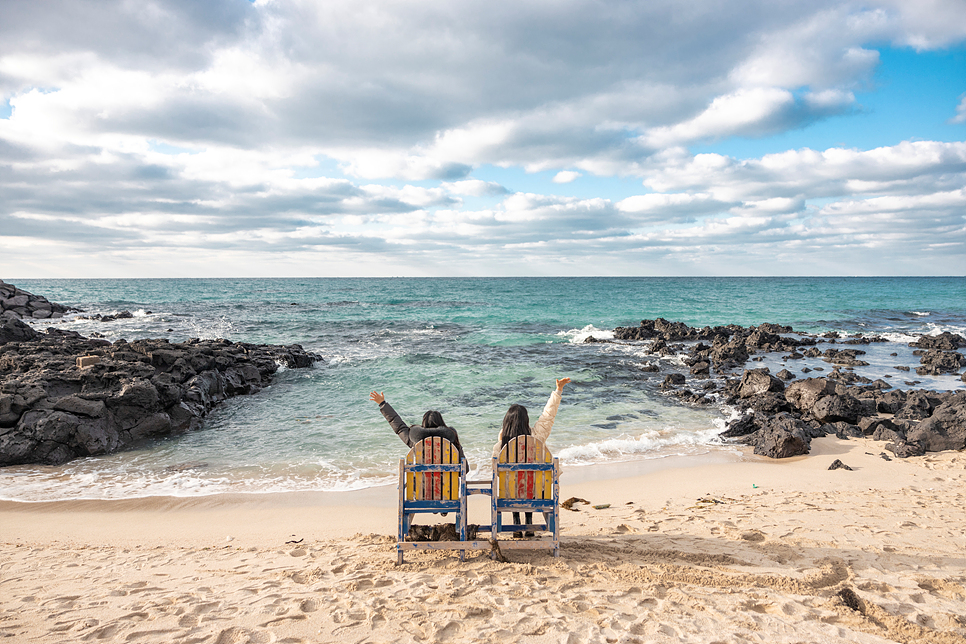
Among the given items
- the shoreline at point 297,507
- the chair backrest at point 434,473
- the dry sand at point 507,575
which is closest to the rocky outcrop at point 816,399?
the shoreline at point 297,507

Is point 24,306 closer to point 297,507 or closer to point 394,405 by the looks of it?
point 394,405

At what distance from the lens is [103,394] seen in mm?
11898

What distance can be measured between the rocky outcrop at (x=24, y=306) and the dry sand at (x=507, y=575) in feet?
138

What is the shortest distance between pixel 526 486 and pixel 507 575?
90 centimetres

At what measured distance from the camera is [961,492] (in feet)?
25.6

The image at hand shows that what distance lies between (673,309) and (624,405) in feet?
132

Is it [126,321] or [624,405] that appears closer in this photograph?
[624,405]

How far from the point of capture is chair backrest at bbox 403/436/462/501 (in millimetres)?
5266

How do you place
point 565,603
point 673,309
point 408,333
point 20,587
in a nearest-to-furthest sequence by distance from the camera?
point 565,603 < point 20,587 < point 408,333 < point 673,309

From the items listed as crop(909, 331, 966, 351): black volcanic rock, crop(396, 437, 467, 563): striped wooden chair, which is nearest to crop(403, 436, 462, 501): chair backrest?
crop(396, 437, 467, 563): striped wooden chair

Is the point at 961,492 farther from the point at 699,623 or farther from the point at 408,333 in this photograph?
the point at 408,333

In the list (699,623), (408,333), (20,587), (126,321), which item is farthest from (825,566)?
(126,321)

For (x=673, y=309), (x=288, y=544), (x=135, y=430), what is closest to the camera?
(x=288, y=544)

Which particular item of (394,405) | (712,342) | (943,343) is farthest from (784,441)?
(943,343)
